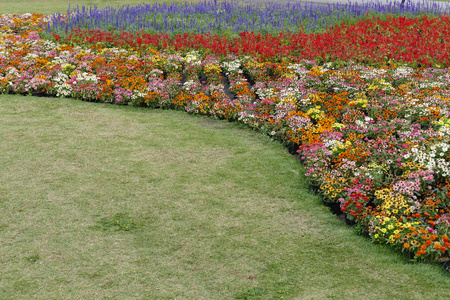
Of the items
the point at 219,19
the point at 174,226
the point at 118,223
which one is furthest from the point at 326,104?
the point at 219,19

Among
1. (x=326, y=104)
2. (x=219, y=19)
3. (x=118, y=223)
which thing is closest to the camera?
(x=118, y=223)

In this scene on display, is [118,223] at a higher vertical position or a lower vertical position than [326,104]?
lower

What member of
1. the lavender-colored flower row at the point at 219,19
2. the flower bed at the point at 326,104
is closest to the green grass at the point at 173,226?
the flower bed at the point at 326,104

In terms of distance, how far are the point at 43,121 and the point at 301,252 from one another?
20.7ft

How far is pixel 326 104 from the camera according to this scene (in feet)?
29.3

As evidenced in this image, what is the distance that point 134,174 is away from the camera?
7.21 meters

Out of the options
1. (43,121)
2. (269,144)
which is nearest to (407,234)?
(269,144)

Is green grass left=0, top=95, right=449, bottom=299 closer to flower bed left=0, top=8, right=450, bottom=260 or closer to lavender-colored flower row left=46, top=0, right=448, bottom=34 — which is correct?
flower bed left=0, top=8, right=450, bottom=260

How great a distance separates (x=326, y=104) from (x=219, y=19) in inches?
324

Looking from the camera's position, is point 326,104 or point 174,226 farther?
point 326,104

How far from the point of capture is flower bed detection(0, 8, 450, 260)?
19.4 feet

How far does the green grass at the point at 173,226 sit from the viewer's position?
4.86m

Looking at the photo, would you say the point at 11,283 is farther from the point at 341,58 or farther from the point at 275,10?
the point at 275,10

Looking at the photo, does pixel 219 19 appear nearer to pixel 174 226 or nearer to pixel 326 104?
pixel 326 104
